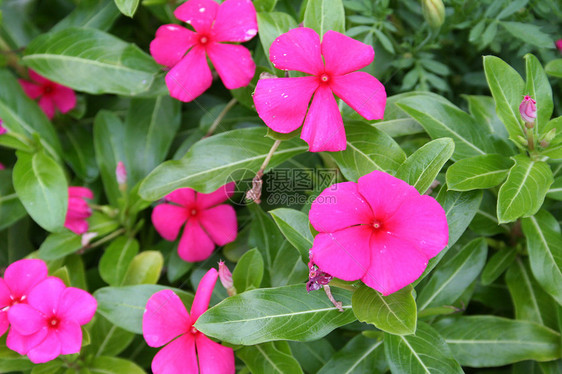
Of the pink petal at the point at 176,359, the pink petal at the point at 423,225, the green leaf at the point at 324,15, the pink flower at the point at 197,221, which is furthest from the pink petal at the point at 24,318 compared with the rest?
the green leaf at the point at 324,15

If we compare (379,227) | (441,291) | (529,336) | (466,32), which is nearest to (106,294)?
(379,227)

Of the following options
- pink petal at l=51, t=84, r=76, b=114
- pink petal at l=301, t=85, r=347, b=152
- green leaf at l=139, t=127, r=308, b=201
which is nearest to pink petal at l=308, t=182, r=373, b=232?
pink petal at l=301, t=85, r=347, b=152

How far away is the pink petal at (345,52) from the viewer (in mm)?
1011

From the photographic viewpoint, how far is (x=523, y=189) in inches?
41.0

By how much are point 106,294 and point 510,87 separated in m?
1.05

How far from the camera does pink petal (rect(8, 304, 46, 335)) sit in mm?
1054

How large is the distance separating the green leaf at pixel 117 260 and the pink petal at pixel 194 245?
0.45ft

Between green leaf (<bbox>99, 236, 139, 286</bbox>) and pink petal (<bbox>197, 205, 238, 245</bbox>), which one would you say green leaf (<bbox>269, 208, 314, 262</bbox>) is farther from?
green leaf (<bbox>99, 236, 139, 286</bbox>)

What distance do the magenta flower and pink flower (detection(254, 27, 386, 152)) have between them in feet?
1.86

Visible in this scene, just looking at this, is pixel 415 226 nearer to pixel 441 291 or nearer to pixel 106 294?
pixel 441 291

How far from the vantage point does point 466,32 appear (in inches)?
58.7

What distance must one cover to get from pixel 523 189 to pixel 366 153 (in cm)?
32

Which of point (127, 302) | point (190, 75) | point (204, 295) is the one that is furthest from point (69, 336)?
point (190, 75)

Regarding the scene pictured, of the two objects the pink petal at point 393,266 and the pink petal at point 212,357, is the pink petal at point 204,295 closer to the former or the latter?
the pink petal at point 212,357
